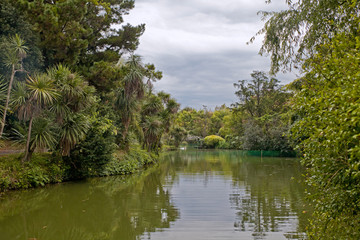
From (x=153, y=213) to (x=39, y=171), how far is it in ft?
20.9

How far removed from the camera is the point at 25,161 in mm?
12172

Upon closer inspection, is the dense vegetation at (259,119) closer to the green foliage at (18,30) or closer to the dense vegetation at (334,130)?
the green foliage at (18,30)

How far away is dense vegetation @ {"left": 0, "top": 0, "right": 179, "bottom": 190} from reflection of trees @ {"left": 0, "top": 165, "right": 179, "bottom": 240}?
1976mm

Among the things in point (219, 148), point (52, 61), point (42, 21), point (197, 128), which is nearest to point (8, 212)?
point (42, 21)

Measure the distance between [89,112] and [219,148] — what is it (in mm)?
47285

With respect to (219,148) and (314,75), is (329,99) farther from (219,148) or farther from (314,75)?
(219,148)

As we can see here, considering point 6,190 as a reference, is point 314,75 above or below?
above

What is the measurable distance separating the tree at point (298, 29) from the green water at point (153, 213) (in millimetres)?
3802

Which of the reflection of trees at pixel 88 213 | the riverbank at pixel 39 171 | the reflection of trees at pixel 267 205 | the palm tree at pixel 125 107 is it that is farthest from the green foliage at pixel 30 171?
the reflection of trees at pixel 267 205

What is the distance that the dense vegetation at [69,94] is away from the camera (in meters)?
11.9

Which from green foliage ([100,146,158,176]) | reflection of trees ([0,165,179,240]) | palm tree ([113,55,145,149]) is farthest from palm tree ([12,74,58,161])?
palm tree ([113,55,145,149])

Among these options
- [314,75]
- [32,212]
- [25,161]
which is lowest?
[32,212]

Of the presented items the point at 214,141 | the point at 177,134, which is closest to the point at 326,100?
the point at 177,134

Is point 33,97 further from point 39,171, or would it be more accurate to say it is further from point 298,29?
point 298,29
